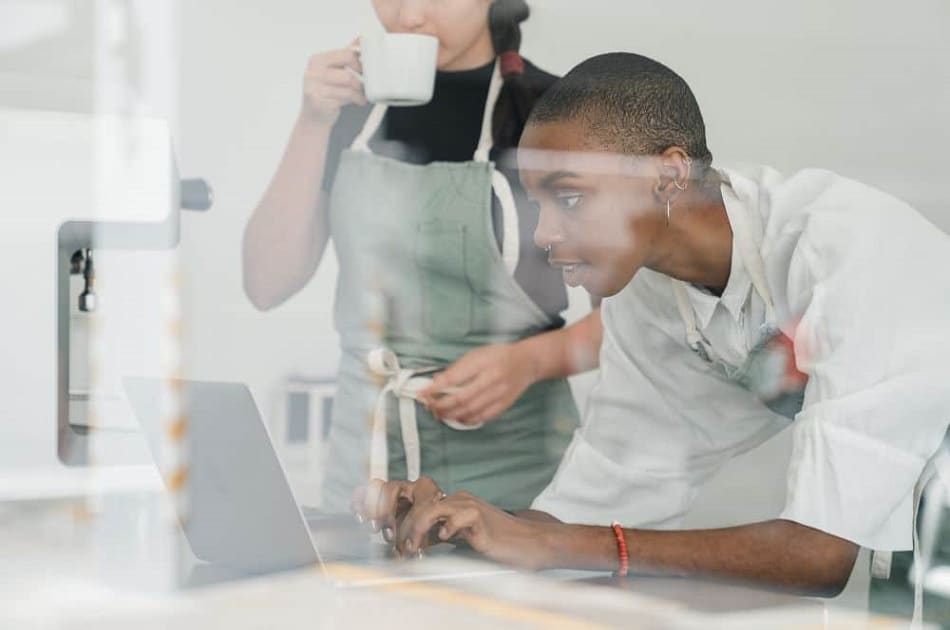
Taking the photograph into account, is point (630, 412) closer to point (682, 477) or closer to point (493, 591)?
point (682, 477)

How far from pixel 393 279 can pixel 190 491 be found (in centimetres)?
34

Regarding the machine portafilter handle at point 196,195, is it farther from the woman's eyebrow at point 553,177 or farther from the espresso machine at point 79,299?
the woman's eyebrow at point 553,177

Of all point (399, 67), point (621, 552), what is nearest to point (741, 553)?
point (621, 552)

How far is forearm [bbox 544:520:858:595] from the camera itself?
1.32 m

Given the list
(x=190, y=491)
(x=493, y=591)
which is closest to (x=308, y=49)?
(x=190, y=491)

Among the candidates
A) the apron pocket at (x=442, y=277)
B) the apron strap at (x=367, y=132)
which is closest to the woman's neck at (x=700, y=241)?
the apron pocket at (x=442, y=277)

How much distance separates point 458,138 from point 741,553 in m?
0.55

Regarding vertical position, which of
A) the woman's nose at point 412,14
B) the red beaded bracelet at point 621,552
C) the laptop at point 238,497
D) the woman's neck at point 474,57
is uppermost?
the woman's nose at point 412,14

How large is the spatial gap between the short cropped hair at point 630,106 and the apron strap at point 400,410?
1.05ft

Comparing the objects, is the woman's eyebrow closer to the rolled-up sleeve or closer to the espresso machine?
the rolled-up sleeve

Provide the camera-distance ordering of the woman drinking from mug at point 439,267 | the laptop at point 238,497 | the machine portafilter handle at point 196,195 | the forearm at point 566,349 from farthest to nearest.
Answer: the forearm at point 566,349, the woman drinking from mug at point 439,267, the machine portafilter handle at point 196,195, the laptop at point 238,497

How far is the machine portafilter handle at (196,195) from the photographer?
1.27 m

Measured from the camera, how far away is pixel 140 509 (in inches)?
48.3

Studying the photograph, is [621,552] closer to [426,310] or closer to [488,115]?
[426,310]
